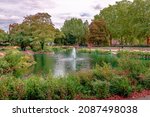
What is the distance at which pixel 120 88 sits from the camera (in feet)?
35.7

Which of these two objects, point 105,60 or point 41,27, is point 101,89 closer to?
point 105,60

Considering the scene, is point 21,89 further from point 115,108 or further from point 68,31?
point 68,31

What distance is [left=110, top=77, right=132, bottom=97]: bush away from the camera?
10.9m

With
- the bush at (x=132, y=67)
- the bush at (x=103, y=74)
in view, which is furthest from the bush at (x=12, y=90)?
the bush at (x=132, y=67)

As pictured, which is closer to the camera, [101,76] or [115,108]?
[115,108]

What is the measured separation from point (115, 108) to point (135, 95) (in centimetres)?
367

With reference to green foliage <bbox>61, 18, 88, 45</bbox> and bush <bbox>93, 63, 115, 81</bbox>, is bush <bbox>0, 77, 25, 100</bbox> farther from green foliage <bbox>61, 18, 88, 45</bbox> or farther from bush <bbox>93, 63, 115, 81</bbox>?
green foliage <bbox>61, 18, 88, 45</bbox>

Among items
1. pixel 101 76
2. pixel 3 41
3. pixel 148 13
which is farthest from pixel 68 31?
pixel 101 76

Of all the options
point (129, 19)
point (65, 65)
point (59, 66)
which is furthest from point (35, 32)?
point (59, 66)

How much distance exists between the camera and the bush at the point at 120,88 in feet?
35.7

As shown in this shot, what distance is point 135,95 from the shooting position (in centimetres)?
1104

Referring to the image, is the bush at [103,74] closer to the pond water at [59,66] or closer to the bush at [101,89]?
the bush at [101,89]

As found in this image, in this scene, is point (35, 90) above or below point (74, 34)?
below

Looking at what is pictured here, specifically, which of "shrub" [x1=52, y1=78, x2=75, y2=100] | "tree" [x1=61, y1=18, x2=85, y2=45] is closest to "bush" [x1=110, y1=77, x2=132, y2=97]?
"shrub" [x1=52, y1=78, x2=75, y2=100]
